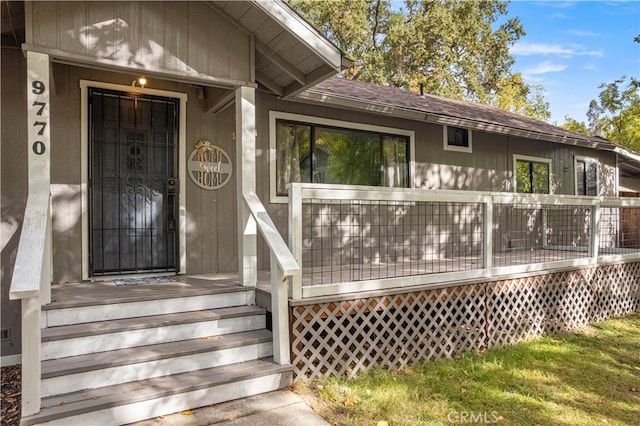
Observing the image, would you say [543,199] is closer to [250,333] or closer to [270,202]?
[270,202]

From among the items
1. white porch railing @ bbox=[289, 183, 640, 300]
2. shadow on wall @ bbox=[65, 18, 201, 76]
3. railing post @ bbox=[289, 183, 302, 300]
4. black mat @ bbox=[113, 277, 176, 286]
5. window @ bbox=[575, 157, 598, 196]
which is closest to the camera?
shadow on wall @ bbox=[65, 18, 201, 76]

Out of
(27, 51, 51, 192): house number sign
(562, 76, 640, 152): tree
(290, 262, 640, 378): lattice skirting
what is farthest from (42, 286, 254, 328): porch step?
(562, 76, 640, 152): tree

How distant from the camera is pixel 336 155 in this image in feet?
21.3

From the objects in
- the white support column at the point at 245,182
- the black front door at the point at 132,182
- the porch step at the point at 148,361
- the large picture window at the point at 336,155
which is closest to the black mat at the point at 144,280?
the black front door at the point at 132,182

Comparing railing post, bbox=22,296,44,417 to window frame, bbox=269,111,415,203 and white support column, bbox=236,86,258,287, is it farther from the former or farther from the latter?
window frame, bbox=269,111,415,203

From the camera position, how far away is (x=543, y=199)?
222 inches

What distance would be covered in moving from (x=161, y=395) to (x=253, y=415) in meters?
0.69

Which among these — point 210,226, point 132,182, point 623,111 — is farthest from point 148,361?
point 623,111

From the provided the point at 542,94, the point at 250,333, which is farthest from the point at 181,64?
the point at 542,94

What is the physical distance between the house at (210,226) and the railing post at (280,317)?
3 centimetres

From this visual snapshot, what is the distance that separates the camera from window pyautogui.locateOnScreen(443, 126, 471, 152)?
306 inches

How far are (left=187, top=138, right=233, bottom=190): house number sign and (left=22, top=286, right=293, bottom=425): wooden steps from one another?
180 cm

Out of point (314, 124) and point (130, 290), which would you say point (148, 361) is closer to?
point (130, 290)

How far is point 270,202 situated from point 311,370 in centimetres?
272
